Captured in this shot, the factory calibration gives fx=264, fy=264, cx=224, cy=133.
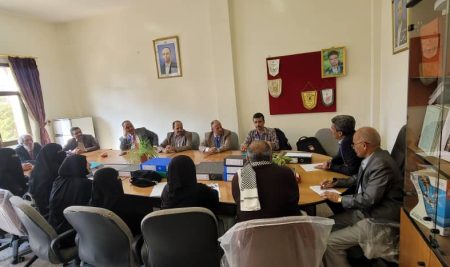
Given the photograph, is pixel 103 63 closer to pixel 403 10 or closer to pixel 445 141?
pixel 403 10

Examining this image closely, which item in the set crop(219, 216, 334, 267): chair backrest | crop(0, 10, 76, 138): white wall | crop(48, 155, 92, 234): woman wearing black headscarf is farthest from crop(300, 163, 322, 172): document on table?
crop(0, 10, 76, 138): white wall

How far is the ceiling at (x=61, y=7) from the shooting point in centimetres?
422

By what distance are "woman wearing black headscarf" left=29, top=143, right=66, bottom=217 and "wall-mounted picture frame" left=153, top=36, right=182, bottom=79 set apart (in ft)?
8.80

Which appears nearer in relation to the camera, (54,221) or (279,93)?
(54,221)

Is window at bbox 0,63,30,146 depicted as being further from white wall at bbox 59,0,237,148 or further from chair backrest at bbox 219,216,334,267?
chair backrest at bbox 219,216,334,267

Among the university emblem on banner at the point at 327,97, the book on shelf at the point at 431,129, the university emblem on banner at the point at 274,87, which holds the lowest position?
the book on shelf at the point at 431,129

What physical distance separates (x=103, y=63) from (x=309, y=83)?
400 centimetres

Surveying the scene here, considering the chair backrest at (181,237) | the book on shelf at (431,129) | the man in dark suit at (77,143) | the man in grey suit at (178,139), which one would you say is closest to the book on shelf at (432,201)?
the book on shelf at (431,129)

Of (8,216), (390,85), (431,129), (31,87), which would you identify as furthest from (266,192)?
(31,87)

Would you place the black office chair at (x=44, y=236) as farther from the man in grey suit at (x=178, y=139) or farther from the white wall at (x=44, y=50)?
the white wall at (x=44, y=50)

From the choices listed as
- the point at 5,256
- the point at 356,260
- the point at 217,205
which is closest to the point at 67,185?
the point at 217,205

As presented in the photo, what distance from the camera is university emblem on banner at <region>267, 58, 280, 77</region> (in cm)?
406

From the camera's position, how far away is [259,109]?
4363 mm

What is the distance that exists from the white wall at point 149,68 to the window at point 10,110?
1.10m
